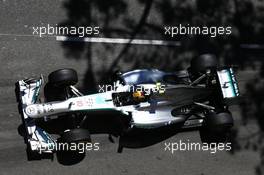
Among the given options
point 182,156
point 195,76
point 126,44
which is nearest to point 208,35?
point 195,76

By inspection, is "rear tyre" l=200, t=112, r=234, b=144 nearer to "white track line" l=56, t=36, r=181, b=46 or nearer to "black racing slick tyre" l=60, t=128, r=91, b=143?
"white track line" l=56, t=36, r=181, b=46

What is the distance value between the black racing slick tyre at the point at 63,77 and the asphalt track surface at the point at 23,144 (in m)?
0.68

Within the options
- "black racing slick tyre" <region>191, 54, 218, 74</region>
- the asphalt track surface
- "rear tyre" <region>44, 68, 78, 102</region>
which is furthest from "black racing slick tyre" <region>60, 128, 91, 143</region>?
"black racing slick tyre" <region>191, 54, 218, 74</region>

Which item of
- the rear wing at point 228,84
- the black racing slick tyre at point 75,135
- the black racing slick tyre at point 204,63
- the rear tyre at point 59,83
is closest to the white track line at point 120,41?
the black racing slick tyre at point 204,63

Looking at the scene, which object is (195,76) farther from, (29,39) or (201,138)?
(29,39)

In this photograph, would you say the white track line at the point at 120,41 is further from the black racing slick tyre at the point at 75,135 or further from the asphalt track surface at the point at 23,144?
the black racing slick tyre at the point at 75,135

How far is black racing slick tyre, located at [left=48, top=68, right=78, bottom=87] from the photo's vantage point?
969cm

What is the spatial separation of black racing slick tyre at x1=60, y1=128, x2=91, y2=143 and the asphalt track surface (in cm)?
72

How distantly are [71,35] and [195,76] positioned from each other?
9.78 ft

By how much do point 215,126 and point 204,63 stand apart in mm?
1415

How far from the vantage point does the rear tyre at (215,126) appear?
1008 cm

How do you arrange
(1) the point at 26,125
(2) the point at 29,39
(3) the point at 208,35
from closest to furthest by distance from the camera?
(1) the point at 26,125, (2) the point at 29,39, (3) the point at 208,35

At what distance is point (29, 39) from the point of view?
10391 mm

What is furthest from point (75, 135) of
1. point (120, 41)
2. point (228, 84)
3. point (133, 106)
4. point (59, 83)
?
point (228, 84)
